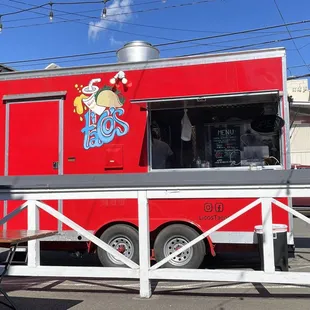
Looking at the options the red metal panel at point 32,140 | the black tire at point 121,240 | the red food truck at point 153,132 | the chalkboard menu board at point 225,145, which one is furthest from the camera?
the red metal panel at point 32,140

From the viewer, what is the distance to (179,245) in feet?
22.3

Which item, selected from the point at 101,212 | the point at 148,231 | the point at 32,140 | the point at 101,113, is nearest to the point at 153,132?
the point at 101,113

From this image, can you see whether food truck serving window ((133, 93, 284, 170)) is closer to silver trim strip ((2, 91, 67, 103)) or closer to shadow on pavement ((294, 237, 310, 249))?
silver trim strip ((2, 91, 67, 103))

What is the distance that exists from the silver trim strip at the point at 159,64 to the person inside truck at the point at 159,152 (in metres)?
1.06

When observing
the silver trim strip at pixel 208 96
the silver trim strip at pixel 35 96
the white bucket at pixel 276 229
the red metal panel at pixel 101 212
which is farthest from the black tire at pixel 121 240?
the silver trim strip at pixel 35 96

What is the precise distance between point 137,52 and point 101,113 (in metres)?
1.40

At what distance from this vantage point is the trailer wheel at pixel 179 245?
21.9 ft

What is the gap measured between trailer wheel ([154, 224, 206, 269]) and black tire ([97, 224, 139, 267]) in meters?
0.36

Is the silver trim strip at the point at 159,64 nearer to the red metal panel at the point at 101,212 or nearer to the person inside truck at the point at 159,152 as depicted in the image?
the person inside truck at the point at 159,152

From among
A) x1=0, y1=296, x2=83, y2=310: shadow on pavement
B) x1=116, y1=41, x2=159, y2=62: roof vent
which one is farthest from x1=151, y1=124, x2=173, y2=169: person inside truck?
x1=0, y1=296, x2=83, y2=310: shadow on pavement

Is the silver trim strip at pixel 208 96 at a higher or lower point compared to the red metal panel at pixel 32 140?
higher

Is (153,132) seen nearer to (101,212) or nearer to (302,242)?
(101,212)

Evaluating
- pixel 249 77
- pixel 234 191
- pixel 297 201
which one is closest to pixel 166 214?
pixel 234 191

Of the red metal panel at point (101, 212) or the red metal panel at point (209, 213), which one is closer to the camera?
the red metal panel at point (209, 213)
